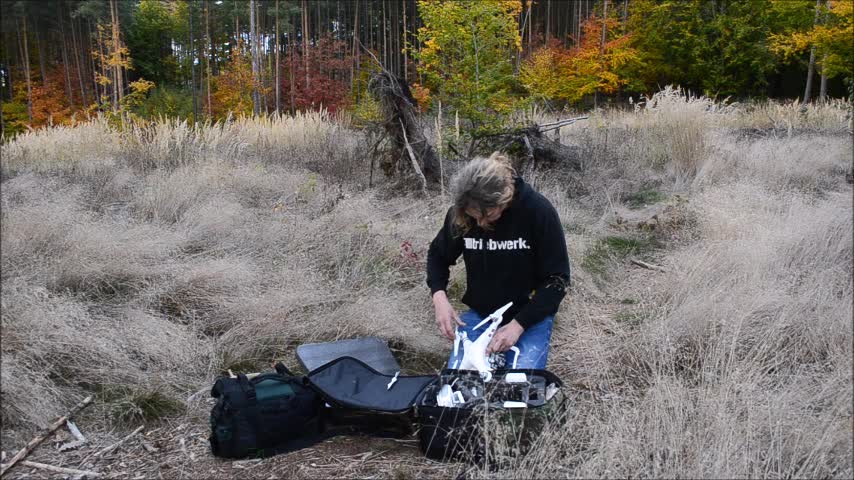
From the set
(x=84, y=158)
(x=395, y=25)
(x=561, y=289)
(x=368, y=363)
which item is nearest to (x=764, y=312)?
(x=561, y=289)

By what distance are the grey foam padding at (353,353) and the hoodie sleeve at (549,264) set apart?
0.81 m

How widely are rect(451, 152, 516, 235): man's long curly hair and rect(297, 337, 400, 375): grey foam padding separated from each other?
93 cm

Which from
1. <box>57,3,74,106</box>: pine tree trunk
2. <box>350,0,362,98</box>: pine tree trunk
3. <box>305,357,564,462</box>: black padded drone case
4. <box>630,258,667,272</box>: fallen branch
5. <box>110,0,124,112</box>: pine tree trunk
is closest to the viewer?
<box>305,357,564,462</box>: black padded drone case

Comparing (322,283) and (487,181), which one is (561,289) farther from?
(322,283)

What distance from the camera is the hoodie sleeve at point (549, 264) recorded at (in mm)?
2588

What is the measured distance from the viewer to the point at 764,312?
304 cm

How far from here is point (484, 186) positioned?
8.18 feet

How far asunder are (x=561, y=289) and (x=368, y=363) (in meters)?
1.01

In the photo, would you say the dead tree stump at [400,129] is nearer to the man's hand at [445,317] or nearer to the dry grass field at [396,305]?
the dry grass field at [396,305]

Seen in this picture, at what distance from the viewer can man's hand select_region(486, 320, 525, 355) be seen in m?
→ 2.53

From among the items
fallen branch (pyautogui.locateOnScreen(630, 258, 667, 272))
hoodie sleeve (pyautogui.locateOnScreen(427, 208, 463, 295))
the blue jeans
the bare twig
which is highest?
hoodie sleeve (pyautogui.locateOnScreen(427, 208, 463, 295))

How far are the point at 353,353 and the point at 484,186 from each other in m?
1.15

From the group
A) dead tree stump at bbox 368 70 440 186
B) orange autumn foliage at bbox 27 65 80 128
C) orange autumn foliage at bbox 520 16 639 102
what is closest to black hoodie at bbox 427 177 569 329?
dead tree stump at bbox 368 70 440 186

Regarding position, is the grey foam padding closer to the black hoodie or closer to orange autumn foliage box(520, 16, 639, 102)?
the black hoodie
